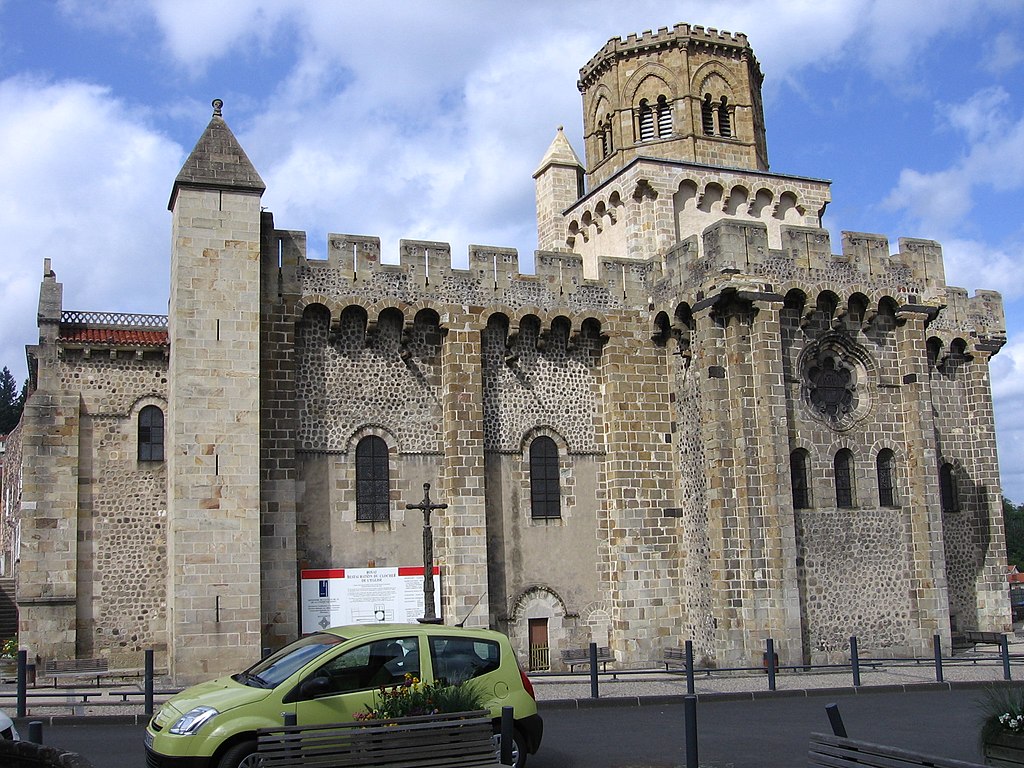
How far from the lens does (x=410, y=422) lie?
21844 millimetres

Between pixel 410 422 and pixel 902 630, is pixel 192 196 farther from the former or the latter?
pixel 902 630

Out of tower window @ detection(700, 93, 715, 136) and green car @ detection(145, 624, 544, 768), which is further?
tower window @ detection(700, 93, 715, 136)

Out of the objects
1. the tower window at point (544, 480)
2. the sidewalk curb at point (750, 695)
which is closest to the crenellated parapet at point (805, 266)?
the tower window at point (544, 480)

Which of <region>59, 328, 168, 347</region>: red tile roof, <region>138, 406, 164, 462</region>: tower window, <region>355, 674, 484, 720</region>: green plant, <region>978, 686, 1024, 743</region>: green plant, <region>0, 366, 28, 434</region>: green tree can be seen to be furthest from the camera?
<region>0, 366, 28, 434</region>: green tree

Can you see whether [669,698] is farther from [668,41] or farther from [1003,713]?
[668,41]

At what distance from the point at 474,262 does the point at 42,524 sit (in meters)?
10.1

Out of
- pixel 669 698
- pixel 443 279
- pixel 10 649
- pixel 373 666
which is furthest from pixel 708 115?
pixel 10 649

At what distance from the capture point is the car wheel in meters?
8.91

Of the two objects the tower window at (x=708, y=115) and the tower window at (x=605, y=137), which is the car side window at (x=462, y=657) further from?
the tower window at (x=708, y=115)

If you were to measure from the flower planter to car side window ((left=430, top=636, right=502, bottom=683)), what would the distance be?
446 centimetres

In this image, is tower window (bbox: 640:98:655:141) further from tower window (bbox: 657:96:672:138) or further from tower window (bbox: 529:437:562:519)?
tower window (bbox: 529:437:562:519)

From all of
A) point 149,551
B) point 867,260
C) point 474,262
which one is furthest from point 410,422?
point 867,260

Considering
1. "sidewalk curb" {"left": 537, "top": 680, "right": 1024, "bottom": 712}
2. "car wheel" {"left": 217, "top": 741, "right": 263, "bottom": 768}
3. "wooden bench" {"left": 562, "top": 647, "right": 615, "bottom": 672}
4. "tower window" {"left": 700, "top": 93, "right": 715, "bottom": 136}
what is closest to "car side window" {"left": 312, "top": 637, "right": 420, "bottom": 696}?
"car wheel" {"left": 217, "top": 741, "right": 263, "bottom": 768}

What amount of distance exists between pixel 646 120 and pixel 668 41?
2020mm
